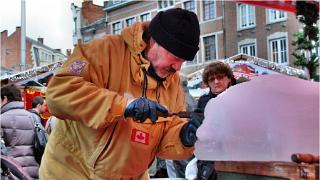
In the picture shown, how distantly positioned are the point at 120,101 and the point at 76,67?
22 cm

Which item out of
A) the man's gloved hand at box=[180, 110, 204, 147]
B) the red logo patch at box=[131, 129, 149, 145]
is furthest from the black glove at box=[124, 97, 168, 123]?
the red logo patch at box=[131, 129, 149, 145]

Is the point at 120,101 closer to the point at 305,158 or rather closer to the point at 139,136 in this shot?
the point at 139,136

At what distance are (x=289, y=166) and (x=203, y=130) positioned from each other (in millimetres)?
321

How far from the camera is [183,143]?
1745 mm

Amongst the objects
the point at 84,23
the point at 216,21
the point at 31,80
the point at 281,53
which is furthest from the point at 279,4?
the point at 31,80

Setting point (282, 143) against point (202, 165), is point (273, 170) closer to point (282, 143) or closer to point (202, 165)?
point (282, 143)

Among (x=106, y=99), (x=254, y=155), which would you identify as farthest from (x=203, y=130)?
(x=106, y=99)

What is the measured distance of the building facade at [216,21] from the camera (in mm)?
2815

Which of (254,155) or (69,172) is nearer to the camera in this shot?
(254,155)

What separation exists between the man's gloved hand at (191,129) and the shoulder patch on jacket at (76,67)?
15.5 inches

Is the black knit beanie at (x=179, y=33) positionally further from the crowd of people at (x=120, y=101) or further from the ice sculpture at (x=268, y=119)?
the ice sculpture at (x=268, y=119)

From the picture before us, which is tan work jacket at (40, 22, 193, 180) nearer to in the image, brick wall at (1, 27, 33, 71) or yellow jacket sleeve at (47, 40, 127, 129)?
yellow jacket sleeve at (47, 40, 127, 129)

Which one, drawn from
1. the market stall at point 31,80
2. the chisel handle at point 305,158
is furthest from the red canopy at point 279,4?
the market stall at point 31,80

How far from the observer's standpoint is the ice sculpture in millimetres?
1159
